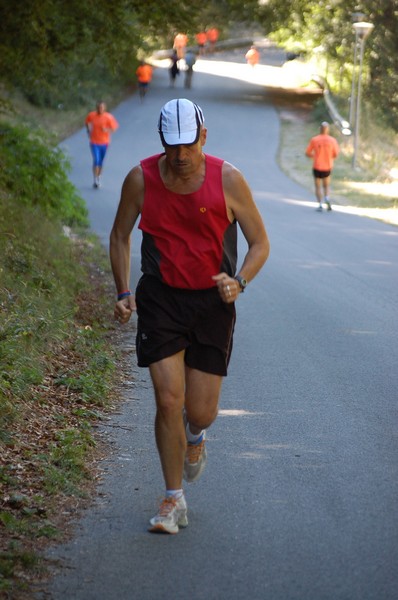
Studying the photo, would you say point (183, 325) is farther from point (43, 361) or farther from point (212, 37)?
point (212, 37)

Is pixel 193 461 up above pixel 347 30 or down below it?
above

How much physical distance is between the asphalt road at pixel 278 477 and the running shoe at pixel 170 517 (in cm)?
5

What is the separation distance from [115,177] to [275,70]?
4089 centimetres

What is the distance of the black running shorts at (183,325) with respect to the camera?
5590mm

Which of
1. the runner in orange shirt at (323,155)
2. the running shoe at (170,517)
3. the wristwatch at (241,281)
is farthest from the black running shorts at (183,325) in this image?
the runner in orange shirt at (323,155)

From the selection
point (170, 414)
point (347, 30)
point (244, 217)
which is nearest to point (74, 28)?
point (244, 217)

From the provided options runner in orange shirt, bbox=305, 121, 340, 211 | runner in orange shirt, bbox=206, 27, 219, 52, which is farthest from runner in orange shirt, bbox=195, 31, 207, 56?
runner in orange shirt, bbox=305, 121, 340, 211

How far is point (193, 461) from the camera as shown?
6.01 m

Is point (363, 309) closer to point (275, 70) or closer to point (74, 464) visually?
point (74, 464)

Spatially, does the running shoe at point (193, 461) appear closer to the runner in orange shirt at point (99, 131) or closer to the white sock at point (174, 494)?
the white sock at point (174, 494)

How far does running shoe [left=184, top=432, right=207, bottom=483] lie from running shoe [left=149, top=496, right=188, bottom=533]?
39 centimetres

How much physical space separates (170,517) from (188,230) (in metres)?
1.42

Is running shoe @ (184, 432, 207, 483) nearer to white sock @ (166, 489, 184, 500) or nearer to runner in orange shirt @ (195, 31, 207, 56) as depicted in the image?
white sock @ (166, 489, 184, 500)

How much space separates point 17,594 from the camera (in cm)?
469
